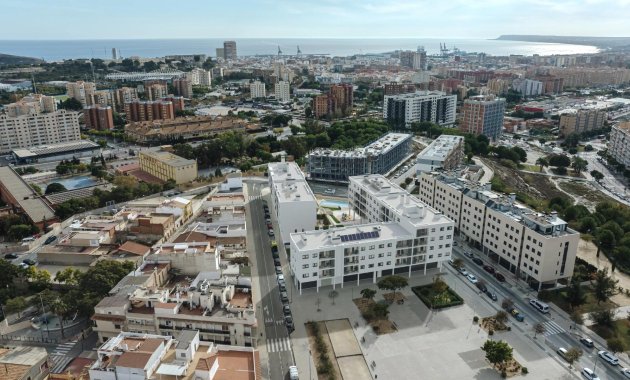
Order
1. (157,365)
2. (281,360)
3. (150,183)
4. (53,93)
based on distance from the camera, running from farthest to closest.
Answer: (53,93)
(150,183)
(281,360)
(157,365)

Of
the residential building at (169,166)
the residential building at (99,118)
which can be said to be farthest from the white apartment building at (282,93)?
the residential building at (169,166)

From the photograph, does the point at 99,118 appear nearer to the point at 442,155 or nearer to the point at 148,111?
the point at 148,111

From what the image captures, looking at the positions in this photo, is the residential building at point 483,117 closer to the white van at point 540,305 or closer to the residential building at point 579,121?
the residential building at point 579,121

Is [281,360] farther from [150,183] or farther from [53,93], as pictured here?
[53,93]

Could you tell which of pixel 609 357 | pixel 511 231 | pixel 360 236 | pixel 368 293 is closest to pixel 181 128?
pixel 360 236

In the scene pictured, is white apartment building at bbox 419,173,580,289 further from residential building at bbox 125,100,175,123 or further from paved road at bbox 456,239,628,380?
residential building at bbox 125,100,175,123

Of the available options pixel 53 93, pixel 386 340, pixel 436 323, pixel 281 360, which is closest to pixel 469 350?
pixel 436 323

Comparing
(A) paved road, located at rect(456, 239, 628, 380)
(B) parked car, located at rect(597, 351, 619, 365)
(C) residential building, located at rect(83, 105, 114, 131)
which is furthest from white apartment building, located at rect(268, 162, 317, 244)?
(C) residential building, located at rect(83, 105, 114, 131)
